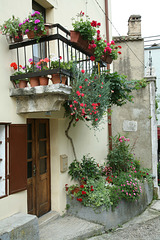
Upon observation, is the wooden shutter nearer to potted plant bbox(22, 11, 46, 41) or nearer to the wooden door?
the wooden door

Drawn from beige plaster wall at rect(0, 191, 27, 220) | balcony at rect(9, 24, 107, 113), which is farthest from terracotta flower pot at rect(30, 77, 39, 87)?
beige plaster wall at rect(0, 191, 27, 220)

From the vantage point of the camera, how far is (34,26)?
3582 mm

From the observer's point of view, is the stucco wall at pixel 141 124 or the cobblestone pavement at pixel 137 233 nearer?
the cobblestone pavement at pixel 137 233

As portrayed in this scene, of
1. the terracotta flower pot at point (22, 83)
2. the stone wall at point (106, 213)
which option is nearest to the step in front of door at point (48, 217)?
the stone wall at point (106, 213)

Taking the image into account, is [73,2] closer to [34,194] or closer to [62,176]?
[62,176]

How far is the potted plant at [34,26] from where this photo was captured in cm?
356

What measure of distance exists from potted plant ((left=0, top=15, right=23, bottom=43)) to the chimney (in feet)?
20.0

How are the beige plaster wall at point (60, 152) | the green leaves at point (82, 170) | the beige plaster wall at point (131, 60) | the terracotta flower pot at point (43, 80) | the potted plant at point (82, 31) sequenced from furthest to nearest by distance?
the beige plaster wall at point (131, 60) → the green leaves at point (82, 170) → the beige plaster wall at point (60, 152) → the potted plant at point (82, 31) → the terracotta flower pot at point (43, 80)

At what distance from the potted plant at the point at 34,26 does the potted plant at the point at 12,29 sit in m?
0.16

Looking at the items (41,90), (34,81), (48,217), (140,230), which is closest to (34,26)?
(34,81)

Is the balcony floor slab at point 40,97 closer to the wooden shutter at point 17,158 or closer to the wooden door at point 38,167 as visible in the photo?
the wooden shutter at point 17,158

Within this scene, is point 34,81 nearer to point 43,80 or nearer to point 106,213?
point 43,80

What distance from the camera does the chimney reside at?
341 inches

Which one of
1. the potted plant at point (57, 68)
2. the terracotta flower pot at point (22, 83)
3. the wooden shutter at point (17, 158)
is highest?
the potted plant at point (57, 68)
